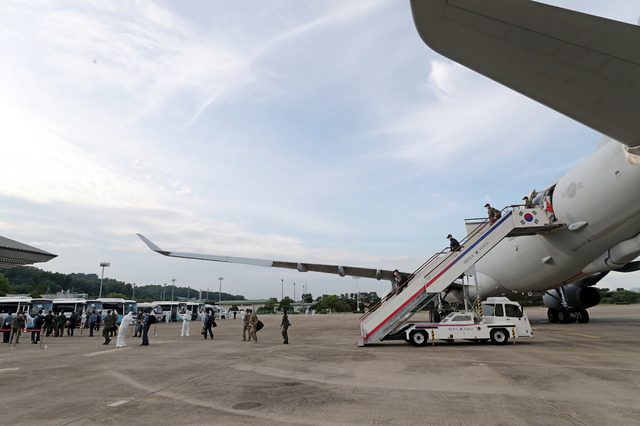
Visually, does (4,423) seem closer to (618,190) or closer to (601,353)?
(601,353)

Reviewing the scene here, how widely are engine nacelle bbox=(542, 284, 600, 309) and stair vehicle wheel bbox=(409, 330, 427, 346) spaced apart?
54.3 ft

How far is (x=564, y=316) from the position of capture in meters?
26.0

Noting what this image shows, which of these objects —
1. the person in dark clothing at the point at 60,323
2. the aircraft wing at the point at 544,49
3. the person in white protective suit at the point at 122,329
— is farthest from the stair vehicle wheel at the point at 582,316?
the person in dark clothing at the point at 60,323

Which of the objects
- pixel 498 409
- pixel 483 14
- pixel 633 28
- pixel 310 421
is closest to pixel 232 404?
pixel 310 421

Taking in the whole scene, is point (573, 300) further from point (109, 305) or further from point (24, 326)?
point (109, 305)

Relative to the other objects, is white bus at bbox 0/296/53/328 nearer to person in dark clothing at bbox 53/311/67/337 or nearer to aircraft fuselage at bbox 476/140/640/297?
person in dark clothing at bbox 53/311/67/337

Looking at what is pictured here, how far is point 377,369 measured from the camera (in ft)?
31.7

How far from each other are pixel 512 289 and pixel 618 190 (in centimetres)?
1005

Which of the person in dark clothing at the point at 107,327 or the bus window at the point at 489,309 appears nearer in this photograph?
the bus window at the point at 489,309

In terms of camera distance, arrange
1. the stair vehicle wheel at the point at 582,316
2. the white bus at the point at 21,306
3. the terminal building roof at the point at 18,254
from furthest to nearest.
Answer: the terminal building roof at the point at 18,254, the white bus at the point at 21,306, the stair vehicle wheel at the point at 582,316

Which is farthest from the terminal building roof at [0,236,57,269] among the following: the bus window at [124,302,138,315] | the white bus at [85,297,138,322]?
the bus window at [124,302,138,315]

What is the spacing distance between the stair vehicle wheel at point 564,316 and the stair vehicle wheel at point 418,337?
17.3m

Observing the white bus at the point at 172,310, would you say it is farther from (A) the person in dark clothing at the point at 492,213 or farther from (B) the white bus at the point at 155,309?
(A) the person in dark clothing at the point at 492,213

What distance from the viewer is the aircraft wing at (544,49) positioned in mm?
4137
